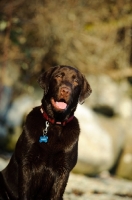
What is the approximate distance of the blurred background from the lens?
9.51 meters

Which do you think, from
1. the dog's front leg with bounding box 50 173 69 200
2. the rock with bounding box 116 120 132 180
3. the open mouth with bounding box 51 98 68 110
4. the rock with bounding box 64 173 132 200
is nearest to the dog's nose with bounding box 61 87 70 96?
the open mouth with bounding box 51 98 68 110

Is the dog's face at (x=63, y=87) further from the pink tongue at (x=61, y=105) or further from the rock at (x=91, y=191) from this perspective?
the rock at (x=91, y=191)

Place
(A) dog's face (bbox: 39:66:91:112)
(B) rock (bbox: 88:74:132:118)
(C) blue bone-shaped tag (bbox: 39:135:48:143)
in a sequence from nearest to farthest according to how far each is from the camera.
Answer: (C) blue bone-shaped tag (bbox: 39:135:48:143) → (A) dog's face (bbox: 39:66:91:112) → (B) rock (bbox: 88:74:132:118)

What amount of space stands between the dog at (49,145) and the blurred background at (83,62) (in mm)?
4169

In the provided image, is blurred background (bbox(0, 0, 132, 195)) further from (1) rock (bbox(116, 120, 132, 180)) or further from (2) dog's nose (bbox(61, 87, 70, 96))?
(2) dog's nose (bbox(61, 87, 70, 96))

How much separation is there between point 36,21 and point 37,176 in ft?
23.1

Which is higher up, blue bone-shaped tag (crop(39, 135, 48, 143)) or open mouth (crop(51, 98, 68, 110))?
open mouth (crop(51, 98, 68, 110))

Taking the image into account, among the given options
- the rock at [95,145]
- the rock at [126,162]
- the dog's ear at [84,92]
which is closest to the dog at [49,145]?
the dog's ear at [84,92]

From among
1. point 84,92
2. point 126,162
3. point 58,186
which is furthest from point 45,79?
point 126,162

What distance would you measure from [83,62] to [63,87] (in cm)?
808

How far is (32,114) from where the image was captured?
4.35 m

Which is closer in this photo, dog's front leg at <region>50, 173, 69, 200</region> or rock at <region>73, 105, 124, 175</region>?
dog's front leg at <region>50, 173, 69, 200</region>

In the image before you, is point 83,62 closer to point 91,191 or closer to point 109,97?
point 109,97

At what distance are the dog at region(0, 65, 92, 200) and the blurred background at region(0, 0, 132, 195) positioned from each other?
13.7 feet
